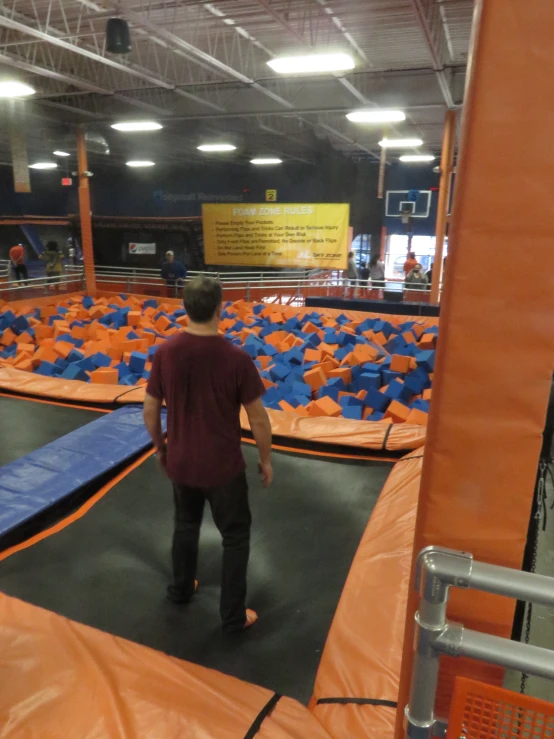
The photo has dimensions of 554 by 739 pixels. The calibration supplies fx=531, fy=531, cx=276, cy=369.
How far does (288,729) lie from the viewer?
1602 millimetres

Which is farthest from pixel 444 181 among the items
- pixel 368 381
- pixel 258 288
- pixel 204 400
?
pixel 204 400

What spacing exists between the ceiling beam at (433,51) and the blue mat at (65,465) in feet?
17.3

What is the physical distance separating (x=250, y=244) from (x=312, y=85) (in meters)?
4.41

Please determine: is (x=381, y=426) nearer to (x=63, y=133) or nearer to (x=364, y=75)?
(x=364, y=75)

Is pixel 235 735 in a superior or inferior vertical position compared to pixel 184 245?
inferior

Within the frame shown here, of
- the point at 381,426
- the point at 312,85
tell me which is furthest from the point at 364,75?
the point at 381,426

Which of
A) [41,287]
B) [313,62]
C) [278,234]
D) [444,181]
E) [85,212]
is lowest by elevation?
[41,287]

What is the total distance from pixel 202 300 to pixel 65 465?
1.96 m

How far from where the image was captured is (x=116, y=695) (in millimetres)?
1703

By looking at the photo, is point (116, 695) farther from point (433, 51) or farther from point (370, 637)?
point (433, 51)

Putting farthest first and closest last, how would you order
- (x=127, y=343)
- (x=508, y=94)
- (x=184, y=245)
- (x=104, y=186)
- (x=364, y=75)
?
1. (x=104, y=186)
2. (x=184, y=245)
3. (x=364, y=75)
4. (x=127, y=343)
5. (x=508, y=94)

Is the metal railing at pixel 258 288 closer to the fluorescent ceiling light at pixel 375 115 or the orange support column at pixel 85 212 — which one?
the orange support column at pixel 85 212

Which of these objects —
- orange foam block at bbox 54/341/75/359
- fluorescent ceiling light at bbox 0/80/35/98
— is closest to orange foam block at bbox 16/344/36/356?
orange foam block at bbox 54/341/75/359

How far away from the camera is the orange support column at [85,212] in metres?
11.2
